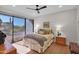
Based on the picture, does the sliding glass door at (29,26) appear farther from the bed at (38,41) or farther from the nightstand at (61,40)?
the nightstand at (61,40)

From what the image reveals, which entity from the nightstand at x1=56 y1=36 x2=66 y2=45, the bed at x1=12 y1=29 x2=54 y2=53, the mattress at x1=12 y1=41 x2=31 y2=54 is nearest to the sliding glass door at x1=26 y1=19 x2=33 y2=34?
the bed at x1=12 y1=29 x2=54 y2=53

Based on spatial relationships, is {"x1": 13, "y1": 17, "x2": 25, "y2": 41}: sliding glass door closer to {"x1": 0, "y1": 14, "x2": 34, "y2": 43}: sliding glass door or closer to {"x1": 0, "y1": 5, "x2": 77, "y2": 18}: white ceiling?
{"x1": 0, "y1": 14, "x2": 34, "y2": 43}: sliding glass door

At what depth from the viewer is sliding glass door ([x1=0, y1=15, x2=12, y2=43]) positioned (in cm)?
159

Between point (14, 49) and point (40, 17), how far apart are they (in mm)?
861

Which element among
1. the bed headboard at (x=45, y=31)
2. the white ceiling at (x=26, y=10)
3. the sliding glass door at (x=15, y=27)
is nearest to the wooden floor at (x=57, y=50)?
the bed headboard at (x=45, y=31)

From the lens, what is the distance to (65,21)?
1673mm

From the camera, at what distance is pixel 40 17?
5.65 ft

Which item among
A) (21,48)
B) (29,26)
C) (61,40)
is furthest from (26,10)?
(61,40)

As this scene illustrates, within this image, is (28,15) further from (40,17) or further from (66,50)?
(66,50)

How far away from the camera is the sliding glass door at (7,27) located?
1.59 m

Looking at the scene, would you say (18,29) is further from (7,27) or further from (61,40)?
(61,40)

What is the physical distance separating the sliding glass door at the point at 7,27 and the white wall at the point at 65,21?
55cm

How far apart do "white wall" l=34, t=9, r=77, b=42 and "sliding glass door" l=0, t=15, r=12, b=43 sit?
0.55 metres
